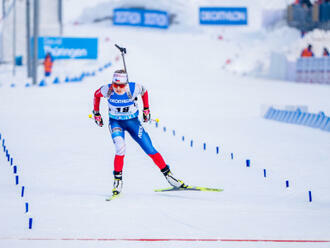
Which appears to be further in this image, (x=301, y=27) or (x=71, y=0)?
(x=71, y=0)

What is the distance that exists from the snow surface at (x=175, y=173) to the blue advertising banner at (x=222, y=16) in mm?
Answer: 30982

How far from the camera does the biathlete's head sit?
7.80 metres

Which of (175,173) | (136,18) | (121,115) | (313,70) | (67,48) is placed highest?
(136,18)

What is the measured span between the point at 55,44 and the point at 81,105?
54.9ft

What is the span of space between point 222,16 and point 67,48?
2070 centimetres

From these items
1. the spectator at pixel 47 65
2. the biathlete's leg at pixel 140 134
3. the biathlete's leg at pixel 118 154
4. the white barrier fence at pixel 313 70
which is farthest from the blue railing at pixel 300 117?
the spectator at pixel 47 65

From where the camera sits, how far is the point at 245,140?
1398 centimetres

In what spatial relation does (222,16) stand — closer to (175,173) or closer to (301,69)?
(301,69)

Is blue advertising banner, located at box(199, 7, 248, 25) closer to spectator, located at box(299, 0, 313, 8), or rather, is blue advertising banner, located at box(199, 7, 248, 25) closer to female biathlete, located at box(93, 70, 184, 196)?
spectator, located at box(299, 0, 313, 8)

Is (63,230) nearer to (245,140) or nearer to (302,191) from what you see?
(302,191)

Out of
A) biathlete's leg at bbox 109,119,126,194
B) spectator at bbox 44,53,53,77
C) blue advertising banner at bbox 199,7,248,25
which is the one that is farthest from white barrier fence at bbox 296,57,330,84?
biathlete's leg at bbox 109,119,126,194

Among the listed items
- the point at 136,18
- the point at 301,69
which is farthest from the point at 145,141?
the point at 136,18

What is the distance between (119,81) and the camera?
7.81 meters

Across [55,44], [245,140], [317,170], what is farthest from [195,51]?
[317,170]
